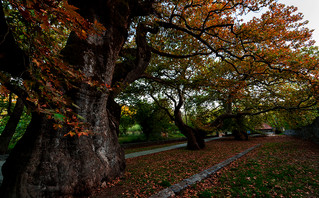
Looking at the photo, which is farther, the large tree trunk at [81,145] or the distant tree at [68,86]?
the large tree trunk at [81,145]

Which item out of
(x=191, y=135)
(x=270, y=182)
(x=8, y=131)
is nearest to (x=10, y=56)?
(x=270, y=182)

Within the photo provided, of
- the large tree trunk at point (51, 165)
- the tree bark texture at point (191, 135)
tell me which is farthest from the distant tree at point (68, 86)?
the tree bark texture at point (191, 135)

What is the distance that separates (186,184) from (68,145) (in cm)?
332

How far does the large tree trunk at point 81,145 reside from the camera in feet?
8.97

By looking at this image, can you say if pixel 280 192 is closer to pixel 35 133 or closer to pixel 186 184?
pixel 186 184

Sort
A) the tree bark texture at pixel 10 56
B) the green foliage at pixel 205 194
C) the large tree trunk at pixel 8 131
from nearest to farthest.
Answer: the tree bark texture at pixel 10 56 → the green foliage at pixel 205 194 → the large tree trunk at pixel 8 131

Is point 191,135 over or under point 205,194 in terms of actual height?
over

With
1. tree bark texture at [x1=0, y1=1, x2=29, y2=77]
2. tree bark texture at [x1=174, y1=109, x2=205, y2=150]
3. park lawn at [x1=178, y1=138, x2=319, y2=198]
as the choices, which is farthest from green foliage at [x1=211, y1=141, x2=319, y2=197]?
tree bark texture at [x1=174, y1=109, x2=205, y2=150]

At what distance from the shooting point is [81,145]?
10.9 ft

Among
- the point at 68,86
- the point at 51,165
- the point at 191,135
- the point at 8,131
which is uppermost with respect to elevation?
the point at 68,86

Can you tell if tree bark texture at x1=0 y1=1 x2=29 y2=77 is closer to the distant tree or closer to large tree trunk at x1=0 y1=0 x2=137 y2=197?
the distant tree

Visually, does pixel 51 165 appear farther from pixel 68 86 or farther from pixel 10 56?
pixel 10 56

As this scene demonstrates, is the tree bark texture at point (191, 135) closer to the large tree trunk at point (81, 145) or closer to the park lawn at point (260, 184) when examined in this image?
the park lawn at point (260, 184)

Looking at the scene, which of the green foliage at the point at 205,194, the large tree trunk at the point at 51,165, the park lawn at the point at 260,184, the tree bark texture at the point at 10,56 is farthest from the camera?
the park lawn at the point at 260,184
